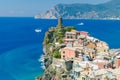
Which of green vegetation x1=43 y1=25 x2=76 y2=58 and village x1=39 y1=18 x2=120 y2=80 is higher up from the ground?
green vegetation x1=43 y1=25 x2=76 y2=58

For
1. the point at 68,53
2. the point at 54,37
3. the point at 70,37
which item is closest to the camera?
the point at 68,53

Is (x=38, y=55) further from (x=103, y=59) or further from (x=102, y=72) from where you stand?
(x=102, y=72)

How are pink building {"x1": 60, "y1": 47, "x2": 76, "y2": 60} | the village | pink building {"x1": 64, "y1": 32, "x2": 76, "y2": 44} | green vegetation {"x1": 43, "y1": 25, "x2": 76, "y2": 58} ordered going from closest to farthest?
A: the village < pink building {"x1": 60, "y1": 47, "x2": 76, "y2": 60} < pink building {"x1": 64, "y1": 32, "x2": 76, "y2": 44} < green vegetation {"x1": 43, "y1": 25, "x2": 76, "y2": 58}

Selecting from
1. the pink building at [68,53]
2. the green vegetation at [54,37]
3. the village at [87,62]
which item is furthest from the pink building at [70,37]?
the pink building at [68,53]

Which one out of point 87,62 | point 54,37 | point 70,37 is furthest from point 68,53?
point 54,37

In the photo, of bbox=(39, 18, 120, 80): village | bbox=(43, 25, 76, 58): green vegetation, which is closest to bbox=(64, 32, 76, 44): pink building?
bbox=(39, 18, 120, 80): village

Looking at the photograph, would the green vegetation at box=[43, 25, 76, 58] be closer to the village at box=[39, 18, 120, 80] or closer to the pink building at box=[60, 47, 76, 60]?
the village at box=[39, 18, 120, 80]

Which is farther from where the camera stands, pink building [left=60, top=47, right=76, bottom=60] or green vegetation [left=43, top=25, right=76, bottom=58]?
green vegetation [left=43, top=25, right=76, bottom=58]

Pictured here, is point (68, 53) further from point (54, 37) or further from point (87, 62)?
point (54, 37)

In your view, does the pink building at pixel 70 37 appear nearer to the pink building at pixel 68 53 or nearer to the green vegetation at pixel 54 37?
the green vegetation at pixel 54 37
